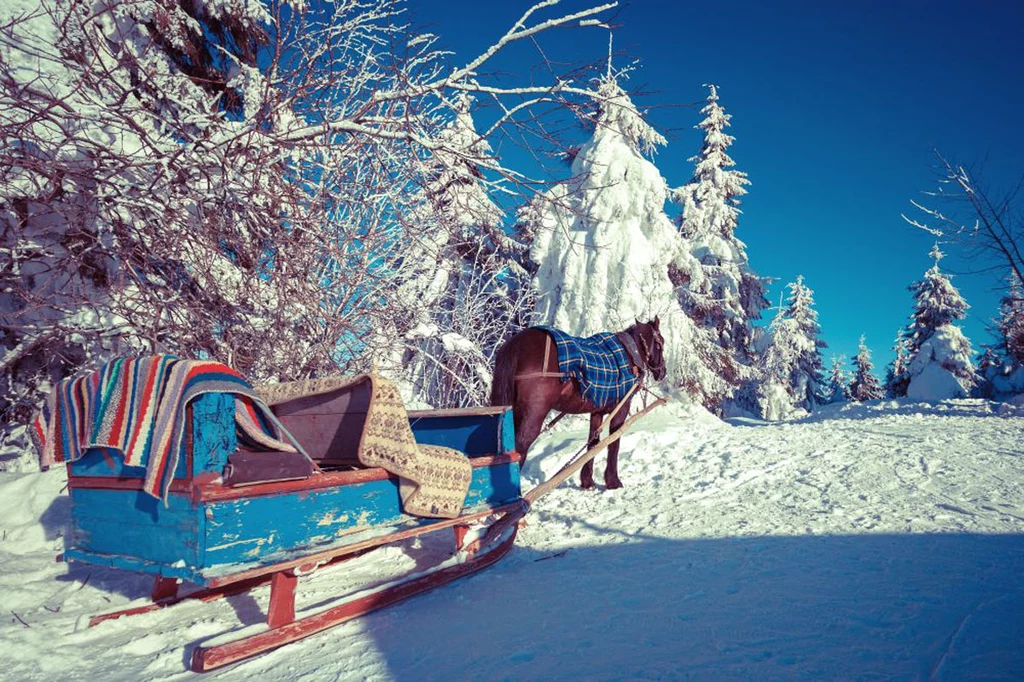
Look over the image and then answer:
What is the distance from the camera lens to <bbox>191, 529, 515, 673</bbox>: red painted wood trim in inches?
101

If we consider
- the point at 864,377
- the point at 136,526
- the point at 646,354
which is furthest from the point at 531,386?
the point at 864,377

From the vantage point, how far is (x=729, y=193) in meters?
23.0

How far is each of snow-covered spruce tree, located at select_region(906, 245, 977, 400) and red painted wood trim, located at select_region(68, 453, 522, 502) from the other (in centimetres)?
2902

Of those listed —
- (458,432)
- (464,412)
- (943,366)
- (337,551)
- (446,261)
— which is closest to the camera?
(337,551)

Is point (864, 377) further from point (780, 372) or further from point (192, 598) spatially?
point (192, 598)

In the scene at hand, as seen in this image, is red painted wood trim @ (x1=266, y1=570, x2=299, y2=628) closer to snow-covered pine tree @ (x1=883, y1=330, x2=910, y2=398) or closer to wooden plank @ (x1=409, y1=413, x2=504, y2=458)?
wooden plank @ (x1=409, y1=413, x2=504, y2=458)

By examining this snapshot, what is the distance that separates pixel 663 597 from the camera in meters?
3.19

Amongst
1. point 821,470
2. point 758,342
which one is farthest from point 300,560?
point 758,342

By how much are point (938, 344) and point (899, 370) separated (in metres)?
11.6

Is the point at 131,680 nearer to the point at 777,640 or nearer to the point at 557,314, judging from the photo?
the point at 777,640

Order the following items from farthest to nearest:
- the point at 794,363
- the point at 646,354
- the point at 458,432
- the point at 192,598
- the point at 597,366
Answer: the point at 794,363, the point at 646,354, the point at 597,366, the point at 458,432, the point at 192,598

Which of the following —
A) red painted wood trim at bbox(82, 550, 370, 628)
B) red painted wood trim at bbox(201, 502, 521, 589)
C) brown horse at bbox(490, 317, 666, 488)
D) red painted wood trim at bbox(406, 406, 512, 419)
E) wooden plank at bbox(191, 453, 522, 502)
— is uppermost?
brown horse at bbox(490, 317, 666, 488)

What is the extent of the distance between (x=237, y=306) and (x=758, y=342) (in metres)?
21.3

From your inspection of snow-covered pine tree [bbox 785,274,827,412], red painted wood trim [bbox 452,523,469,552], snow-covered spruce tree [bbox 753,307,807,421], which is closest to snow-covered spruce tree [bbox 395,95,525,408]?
red painted wood trim [bbox 452,523,469,552]
